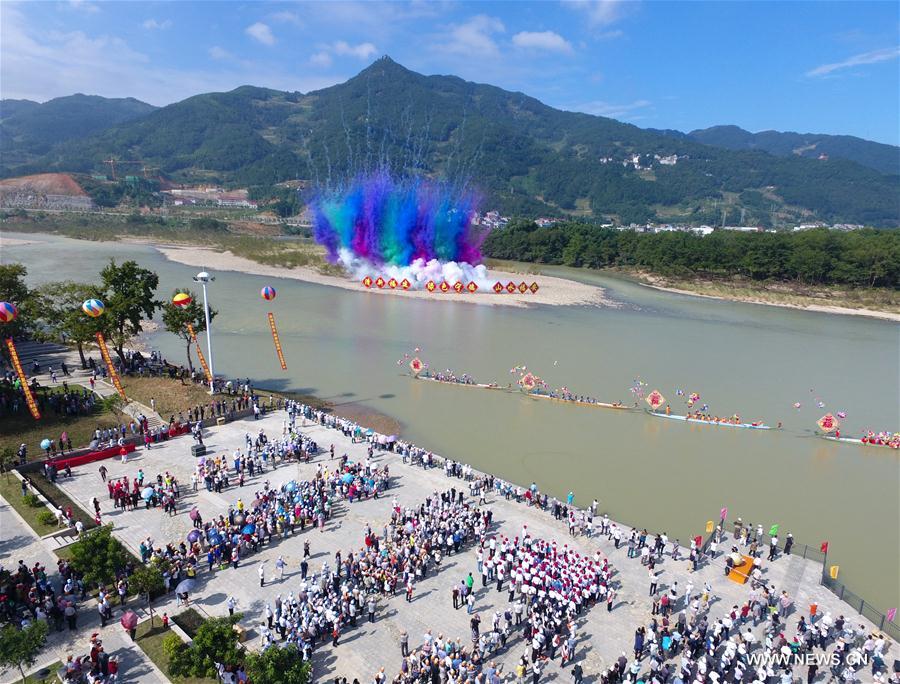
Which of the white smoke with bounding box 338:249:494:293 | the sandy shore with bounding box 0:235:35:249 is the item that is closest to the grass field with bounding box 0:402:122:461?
the white smoke with bounding box 338:249:494:293

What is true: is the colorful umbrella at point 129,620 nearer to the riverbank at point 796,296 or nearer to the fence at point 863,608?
the fence at point 863,608

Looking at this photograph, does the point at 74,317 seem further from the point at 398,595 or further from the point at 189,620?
the point at 398,595

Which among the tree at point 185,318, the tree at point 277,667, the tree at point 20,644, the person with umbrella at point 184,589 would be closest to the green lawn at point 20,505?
the person with umbrella at point 184,589

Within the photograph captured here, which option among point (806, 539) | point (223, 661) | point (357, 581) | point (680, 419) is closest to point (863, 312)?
point (680, 419)

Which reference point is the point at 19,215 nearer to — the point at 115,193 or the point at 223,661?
the point at 115,193

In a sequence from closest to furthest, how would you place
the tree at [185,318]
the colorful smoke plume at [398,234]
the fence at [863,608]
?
the fence at [863,608] → the tree at [185,318] → the colorful smoke plume at [398,234]

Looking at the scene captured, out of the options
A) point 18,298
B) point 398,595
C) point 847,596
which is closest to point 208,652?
point 398,595
